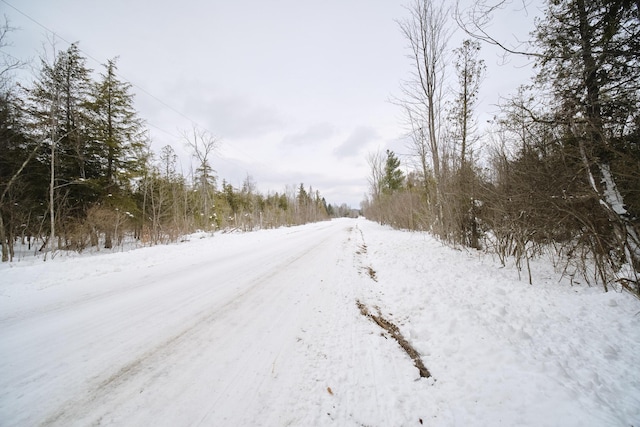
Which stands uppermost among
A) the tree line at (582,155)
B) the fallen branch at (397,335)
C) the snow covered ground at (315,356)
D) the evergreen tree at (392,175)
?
the evergreen tree at (392,175)

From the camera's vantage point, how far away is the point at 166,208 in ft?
76.6

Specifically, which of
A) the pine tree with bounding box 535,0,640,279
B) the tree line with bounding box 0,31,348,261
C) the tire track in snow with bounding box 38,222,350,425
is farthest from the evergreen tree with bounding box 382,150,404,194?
the tire track in snow with bounding box 38,222,350,425

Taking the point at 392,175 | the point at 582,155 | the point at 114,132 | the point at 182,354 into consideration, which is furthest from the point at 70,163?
the point at 392,175

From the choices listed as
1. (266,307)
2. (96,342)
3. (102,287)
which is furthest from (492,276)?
(102,287)

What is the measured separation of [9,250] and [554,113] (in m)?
21.1

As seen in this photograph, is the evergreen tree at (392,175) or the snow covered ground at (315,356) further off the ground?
the evergreen tree at (392,175)

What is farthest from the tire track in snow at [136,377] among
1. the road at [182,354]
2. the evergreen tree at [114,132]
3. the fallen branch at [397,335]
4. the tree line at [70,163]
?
the evergreen tree at [114,132]

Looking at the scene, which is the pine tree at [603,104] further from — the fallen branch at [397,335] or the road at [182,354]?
the road at [182,354]

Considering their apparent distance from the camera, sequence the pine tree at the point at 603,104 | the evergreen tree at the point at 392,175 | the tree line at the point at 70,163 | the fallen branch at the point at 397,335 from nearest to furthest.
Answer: the fallen branch at the point at 397,335 → the pine tree at the point at 603,104 → the tree line at the point at 70,163 → the evergreen tree at the point at 392,175

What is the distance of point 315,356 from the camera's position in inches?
101

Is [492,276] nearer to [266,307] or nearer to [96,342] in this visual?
[266,307]

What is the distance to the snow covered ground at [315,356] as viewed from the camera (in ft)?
5.85

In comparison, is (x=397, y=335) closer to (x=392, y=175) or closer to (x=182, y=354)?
(x=182, y=354)

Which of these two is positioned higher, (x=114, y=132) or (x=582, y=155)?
(x=114, y=132)
